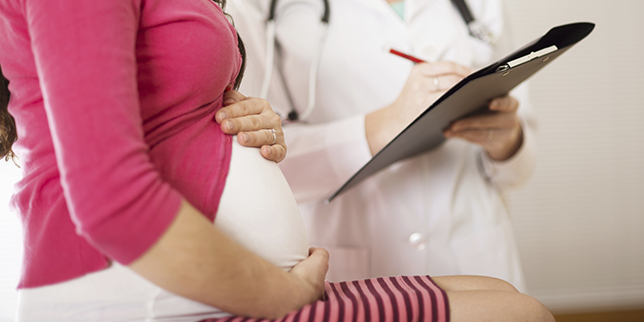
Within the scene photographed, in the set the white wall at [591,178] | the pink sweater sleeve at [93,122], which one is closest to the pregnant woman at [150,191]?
the pink sweater sleeve at [93,122]

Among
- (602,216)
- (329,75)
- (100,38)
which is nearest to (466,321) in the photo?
(100,38)

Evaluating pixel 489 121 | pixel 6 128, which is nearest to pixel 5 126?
pixel 6 128

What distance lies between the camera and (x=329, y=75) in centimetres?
96

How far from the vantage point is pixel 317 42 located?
92 centimetres

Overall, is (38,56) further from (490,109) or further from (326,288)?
(490,109)

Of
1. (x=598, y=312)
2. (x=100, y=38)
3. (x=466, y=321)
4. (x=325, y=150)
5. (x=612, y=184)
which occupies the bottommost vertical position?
(x=598, y=312)

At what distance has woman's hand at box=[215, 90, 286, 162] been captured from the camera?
47cm

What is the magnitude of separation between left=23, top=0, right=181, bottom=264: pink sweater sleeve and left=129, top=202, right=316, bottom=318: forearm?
0.06ft

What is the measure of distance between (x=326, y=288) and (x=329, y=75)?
57cm

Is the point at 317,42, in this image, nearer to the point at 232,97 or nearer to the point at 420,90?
the point at 420,90

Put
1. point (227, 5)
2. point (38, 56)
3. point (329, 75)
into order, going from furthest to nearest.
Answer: point (329, 75)
point (227, 5)
point (38, 56)

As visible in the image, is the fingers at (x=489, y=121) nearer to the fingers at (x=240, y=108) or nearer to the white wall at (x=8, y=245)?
the fingers at (x=240, y=108)

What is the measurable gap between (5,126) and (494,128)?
2.62ft

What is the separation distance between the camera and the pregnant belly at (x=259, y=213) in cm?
43
